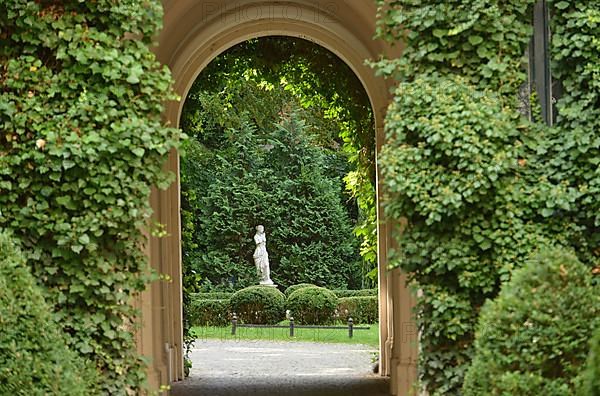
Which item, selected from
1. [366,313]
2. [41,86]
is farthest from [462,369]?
[366,313]

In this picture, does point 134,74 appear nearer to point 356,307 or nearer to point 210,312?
point 356,307

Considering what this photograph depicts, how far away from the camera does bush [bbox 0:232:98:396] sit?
23.0 feet

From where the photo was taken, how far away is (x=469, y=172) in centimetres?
820

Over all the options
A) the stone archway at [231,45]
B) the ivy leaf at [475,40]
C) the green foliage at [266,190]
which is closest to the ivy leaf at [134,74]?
the ivy leaf at [475,40]

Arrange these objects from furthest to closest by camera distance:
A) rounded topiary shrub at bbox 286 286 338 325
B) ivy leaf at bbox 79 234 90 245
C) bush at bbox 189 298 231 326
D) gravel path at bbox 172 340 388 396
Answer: bush at bbox 189 298 231 326 → rounded topiary shrub at bbox 286 286 338 325 → gravel path at bbox 172 340 388 396 → ivy leaf at bbox 79 234 90 245

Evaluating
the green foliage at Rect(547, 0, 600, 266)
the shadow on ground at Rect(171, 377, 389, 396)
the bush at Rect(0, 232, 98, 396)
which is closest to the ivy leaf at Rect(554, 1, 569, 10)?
the green foliage at Rect(547, 0, 600, 266)

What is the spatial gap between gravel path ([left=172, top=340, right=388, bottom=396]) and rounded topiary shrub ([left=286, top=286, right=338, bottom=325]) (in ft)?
12.6

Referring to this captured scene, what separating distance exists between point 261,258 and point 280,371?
16.0 metres

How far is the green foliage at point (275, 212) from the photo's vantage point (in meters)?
34.6

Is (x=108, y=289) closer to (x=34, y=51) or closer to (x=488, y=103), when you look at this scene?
(x=34, y=51)

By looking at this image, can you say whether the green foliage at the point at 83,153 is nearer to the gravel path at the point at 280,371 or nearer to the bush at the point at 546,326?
the bush at the point at 546,326

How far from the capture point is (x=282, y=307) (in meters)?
29.7

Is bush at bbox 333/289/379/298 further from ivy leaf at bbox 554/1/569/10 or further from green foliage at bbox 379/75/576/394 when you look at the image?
ivy leaf at bbox 554/1/569/10

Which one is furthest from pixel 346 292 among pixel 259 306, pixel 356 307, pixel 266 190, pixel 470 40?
pixel 470 40
